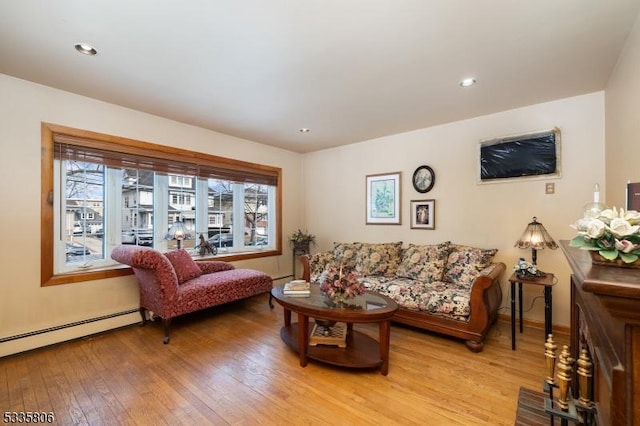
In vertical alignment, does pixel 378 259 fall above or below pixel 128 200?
below

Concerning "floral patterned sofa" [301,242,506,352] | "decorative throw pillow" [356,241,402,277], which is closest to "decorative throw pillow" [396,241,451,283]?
"floral patterned sofa" [301,242,506,352]

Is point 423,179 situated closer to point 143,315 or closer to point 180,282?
point 180,282

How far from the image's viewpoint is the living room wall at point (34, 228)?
246 cm

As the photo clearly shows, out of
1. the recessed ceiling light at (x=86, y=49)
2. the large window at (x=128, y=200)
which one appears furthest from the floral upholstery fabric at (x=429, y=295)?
the recessed ceiling light at (x=86, y=49)

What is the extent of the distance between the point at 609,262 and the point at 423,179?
3.16 meters

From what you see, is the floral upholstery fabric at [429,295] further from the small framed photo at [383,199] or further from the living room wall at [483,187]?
the small framed photo at [383,199]

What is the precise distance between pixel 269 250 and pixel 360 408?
3204 millimetres

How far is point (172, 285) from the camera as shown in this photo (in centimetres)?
280

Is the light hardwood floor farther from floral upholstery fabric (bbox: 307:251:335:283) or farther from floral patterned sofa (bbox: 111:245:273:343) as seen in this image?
floral upholstery fabric (bbox: 307:251:335:283)

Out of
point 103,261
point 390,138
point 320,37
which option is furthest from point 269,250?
point 320,37

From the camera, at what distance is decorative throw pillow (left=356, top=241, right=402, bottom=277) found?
12.2ft

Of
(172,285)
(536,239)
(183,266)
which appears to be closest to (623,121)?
(536,239)

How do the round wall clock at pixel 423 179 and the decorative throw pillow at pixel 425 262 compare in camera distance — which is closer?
the decorative throw pillow at pixel 425 262

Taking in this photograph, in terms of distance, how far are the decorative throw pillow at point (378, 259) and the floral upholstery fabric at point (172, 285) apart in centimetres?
141
